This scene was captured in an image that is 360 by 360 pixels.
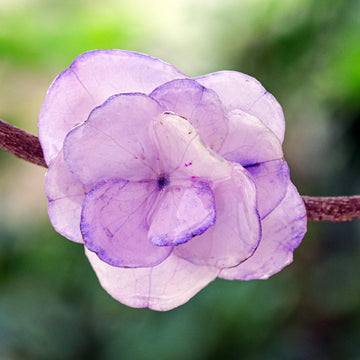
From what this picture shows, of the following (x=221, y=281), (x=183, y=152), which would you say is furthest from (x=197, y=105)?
(x=221, y=281)

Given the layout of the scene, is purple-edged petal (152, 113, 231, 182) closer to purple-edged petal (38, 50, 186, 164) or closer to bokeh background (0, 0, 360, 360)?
purple-edged petal (38, 50, 186, 164)

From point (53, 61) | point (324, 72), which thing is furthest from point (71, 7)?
point (324, 72)

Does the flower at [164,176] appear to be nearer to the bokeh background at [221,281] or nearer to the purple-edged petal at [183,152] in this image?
the purple-edged petal at [183,152]

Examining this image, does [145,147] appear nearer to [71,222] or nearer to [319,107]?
[71,222]

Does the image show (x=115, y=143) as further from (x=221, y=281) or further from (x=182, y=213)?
(x=221, y=281)

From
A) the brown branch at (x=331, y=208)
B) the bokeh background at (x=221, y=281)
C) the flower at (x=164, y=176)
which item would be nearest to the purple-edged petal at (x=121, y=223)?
the flower at (x=164, y=176)
